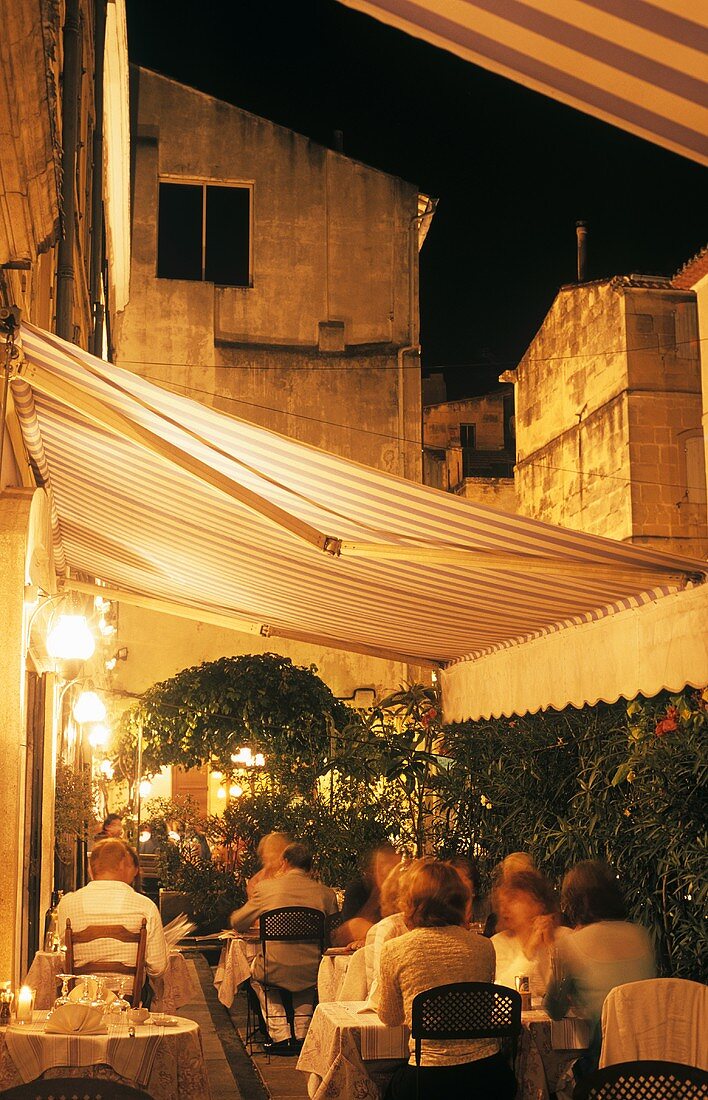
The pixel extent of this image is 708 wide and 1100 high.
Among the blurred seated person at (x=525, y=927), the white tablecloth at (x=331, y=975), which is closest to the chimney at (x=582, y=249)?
the white tablecloth at (x=331, y=975)

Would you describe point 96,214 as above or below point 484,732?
above

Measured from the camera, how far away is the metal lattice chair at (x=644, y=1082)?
3.65 meters

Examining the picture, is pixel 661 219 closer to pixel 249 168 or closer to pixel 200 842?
pixel 249 168

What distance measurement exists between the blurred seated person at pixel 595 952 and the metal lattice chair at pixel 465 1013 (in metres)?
0.81

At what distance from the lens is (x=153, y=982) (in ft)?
25.6

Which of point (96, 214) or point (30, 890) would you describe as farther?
point (96, 214)

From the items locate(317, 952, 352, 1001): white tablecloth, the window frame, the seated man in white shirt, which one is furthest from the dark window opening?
the seated man in white shirt

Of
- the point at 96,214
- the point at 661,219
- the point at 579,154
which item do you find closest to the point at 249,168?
the point at 579,154

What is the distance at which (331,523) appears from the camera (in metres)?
6.12

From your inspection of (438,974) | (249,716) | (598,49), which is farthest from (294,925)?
(598,49)

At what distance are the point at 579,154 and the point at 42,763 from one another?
17169 mm

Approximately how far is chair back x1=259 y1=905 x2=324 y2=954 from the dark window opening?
1606 cm

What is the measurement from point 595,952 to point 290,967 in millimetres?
3891

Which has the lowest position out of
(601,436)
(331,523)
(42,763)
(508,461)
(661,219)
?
(42,763)
